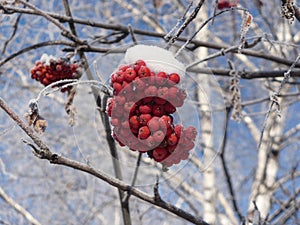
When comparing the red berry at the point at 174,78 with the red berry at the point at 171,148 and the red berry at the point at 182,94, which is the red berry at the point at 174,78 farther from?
the red berry at the point at 171,148

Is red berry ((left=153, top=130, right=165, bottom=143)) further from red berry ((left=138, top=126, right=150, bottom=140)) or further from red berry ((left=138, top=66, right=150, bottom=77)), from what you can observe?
red berry ((left=138, top=66, right=150, bottom=77))

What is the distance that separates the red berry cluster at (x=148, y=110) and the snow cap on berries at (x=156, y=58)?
0.02 meters

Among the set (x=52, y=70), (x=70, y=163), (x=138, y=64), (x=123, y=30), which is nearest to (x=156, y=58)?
(x=138, y=64)

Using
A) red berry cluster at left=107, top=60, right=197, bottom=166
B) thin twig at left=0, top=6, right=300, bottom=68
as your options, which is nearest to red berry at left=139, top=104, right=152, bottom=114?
red berry cluster at left=107, top=60, right=197, bottom=166

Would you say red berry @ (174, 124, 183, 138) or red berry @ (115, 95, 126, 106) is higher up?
red berry @ (115, 95, 126, 106)

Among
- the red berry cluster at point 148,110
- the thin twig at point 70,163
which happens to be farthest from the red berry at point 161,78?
the thin twig at point 70,163

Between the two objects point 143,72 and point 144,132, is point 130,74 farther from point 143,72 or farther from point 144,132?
point 144,132

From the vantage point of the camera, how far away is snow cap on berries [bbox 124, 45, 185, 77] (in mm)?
1054

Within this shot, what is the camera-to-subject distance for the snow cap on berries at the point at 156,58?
1.05 metres

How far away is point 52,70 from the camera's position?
1.77 meters

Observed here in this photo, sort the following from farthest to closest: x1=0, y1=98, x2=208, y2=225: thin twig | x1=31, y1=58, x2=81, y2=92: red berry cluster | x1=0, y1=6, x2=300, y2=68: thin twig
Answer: x1=0, y1=6, x2=300, y2=68: thin twig < x1=31, y1=58, x2=81, y2=92: red berry cluster < x1=0, y1=98, x2=208, y2=225: thin twig

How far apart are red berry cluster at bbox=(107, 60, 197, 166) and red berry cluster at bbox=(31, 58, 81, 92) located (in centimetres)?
77

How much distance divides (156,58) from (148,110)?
0.15 metres

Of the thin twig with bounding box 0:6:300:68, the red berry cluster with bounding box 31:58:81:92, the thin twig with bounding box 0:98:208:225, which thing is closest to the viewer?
the thin twig with bounding box 0:98:208:225
